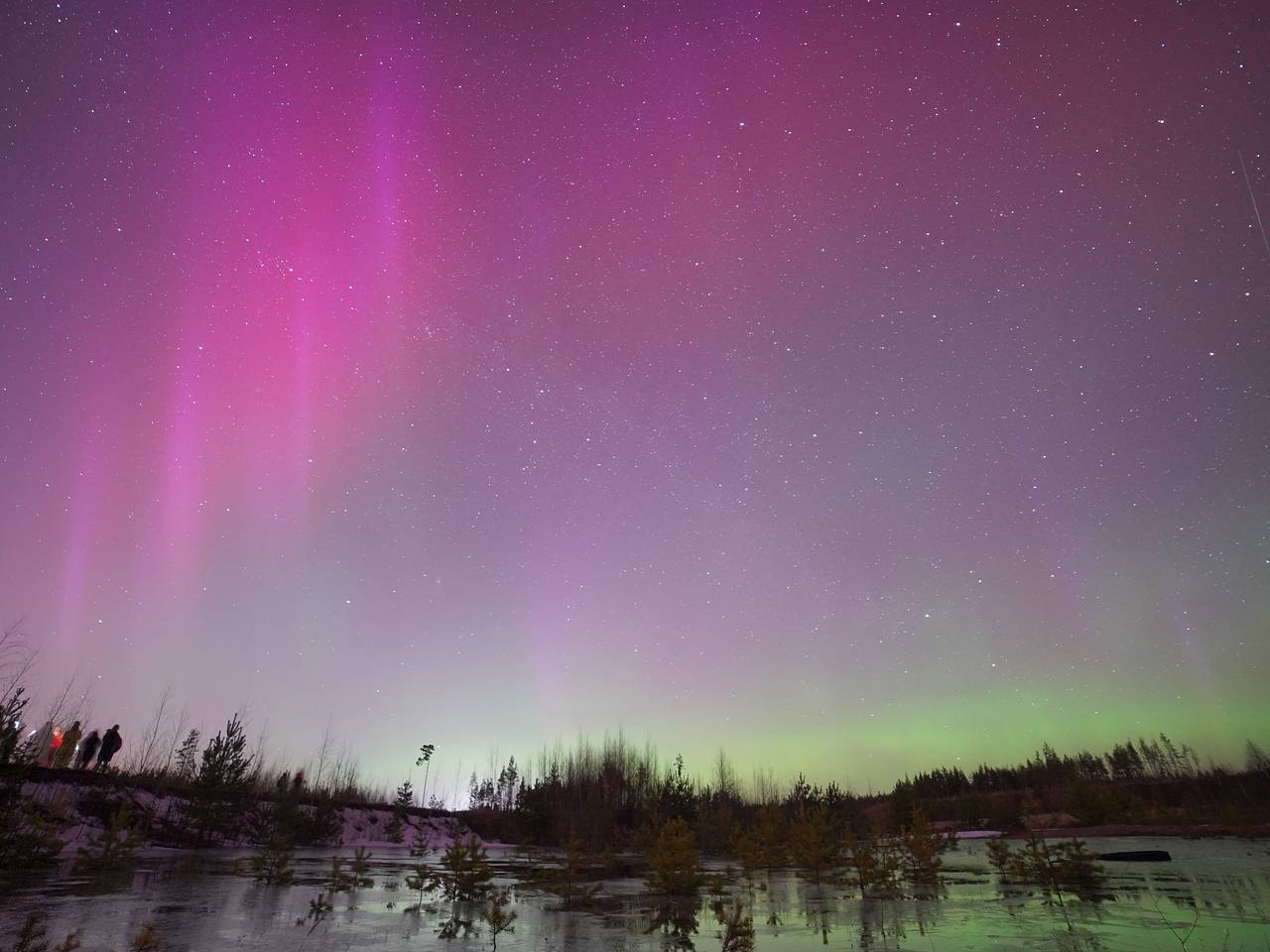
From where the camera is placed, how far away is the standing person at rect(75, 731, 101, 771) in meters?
33.6

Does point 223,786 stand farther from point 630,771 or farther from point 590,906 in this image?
point 630,771

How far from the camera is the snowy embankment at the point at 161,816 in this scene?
79.1 feet

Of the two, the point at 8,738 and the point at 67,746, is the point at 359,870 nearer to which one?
the point at 8,738

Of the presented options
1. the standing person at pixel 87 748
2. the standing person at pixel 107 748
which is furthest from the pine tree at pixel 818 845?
the standing person at pixel 87 748

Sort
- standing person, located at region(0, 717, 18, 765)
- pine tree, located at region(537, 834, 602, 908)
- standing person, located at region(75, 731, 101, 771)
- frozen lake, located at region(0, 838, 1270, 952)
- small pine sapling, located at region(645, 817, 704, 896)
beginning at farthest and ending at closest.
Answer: standing person, located at region(75, 731, 101, 771)
small pine sapling, located at region(645, 817, 704, 896)
pine tree, located at region(537, 834, 602, 908)
standing person, located at region(0, 717, 18, 765)
frozen lake, located at region(0, 838, 1270, 952)

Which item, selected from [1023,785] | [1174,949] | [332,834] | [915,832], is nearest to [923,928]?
[1174,949]

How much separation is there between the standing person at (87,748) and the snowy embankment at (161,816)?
15.5 feet

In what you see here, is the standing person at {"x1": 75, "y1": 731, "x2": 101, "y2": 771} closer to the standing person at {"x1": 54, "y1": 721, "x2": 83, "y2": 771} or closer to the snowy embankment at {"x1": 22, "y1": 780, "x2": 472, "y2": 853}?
the standing person at {"x1": 54, "y1": 721, "x2": 83, "y2": 771}

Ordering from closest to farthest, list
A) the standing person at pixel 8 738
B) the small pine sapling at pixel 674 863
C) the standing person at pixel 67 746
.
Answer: the standing person at pixel 8 738
the small pine sapling at pixel 674 863
the standing person at pixel 67 746

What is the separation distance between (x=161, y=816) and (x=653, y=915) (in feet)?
103

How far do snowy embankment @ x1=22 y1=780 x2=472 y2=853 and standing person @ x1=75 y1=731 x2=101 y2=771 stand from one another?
473 cm

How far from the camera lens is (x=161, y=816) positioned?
1202 inches

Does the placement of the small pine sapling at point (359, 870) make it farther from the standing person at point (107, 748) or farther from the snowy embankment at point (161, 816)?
the standing person at point (107, 748)

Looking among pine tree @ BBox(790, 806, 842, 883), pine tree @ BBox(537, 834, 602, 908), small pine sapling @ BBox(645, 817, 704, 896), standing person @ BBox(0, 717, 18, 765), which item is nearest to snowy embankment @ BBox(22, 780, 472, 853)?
standing person @ BBox(0, 717, 18, 765)
